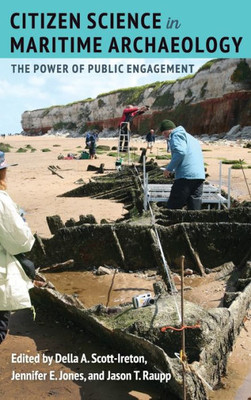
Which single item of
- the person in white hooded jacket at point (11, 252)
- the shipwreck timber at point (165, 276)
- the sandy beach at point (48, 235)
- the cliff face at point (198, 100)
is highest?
the cliff face at point (198, 100)

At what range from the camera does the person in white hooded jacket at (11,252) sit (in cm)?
321

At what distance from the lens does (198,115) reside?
50.2 meters

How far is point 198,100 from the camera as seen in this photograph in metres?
51.8

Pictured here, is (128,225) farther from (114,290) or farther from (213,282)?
(213,282)

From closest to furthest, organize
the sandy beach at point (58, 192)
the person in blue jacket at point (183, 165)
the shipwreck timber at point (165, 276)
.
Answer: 1. the shipwreck timber at point (165, 276)
2. the person in blue jacket at point (183, 165)
3. the sandy beach at point (58, 192)

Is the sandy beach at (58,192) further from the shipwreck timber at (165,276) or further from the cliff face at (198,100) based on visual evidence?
the cliff face at (198,100)

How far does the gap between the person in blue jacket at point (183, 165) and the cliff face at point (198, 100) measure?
123 ft

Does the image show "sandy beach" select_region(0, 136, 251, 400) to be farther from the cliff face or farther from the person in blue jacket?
the cliff face

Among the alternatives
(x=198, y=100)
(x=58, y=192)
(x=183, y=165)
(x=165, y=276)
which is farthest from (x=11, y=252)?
(x=198, y=100)

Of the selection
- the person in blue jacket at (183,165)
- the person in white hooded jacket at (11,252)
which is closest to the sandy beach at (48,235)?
the person in white hooded jacket at (11,252)

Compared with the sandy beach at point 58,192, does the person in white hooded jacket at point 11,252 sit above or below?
above

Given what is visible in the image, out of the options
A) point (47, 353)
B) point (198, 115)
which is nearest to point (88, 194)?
point (47, 353)

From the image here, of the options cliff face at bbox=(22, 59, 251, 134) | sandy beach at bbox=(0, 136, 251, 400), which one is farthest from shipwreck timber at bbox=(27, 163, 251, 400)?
cliff face at bbox=(22, 59, 251, 134)

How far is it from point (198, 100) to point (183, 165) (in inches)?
1831
